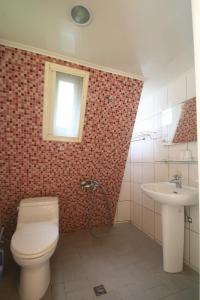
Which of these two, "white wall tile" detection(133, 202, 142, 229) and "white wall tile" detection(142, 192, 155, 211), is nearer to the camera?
"white wall tile" detection(142, 192, 155, 211)

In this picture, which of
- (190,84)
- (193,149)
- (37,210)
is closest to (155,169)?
(193,149)

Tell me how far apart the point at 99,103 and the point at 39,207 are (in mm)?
1358

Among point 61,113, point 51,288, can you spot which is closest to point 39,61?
point 61,113

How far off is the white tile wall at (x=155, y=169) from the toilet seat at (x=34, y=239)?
1.32 meters

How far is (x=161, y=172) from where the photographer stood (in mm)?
2066

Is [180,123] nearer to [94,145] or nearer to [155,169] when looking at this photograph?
[155,169]

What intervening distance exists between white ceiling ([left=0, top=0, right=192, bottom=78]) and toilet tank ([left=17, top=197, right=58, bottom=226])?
1.57 m

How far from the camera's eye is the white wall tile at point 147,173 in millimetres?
2248

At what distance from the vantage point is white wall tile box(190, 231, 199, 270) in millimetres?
1555

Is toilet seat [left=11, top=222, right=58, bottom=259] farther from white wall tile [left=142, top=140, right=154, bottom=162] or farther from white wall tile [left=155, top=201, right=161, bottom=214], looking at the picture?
white wall tile [left=142, top=140, right=154, bottom=162]

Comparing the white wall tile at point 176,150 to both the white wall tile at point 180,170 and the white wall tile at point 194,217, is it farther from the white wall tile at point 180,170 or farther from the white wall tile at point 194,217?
the white wall tile at point 194,217

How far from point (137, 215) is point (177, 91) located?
73.9 inches

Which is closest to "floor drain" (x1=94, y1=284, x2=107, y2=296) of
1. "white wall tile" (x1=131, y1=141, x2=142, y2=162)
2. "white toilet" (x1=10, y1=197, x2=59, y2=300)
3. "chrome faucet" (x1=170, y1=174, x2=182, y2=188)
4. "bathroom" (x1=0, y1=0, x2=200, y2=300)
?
"bathroom" (x1=0, y1=0, x2=200, y2=300)

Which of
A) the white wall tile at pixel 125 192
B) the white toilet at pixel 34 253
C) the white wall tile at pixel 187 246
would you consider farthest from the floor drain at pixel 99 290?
the white wall tile at pixel 125 192
